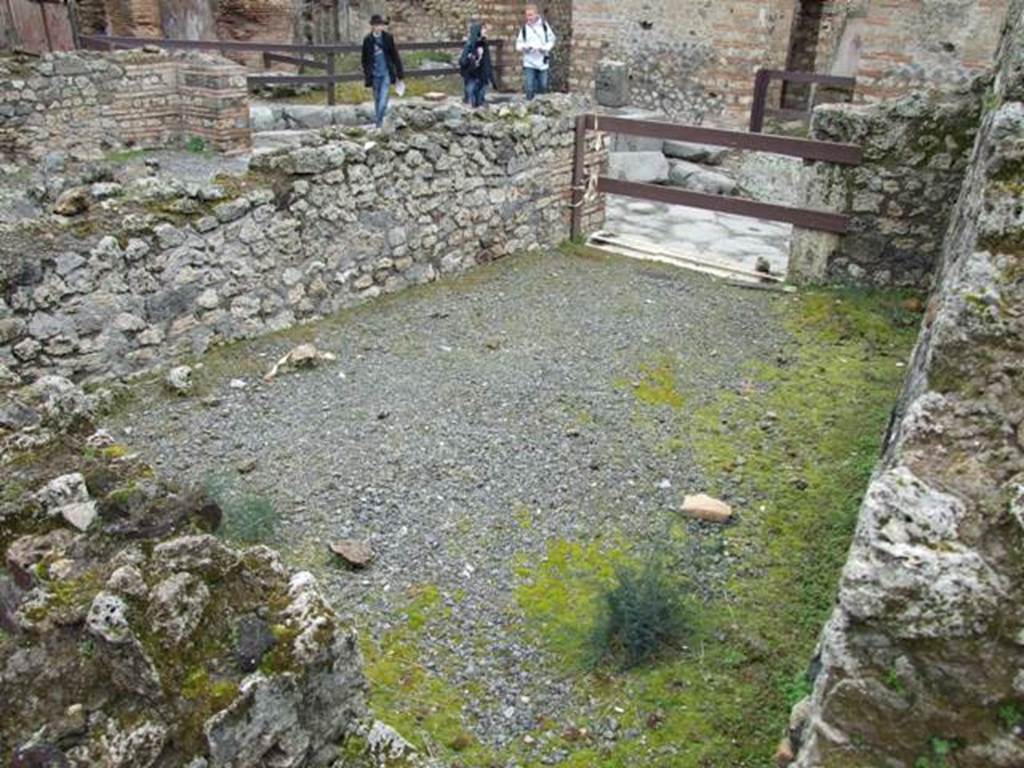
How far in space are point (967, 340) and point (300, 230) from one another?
535 centimetres

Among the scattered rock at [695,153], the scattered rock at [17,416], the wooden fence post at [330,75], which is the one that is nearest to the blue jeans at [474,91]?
the wooden fence post at [330,75]

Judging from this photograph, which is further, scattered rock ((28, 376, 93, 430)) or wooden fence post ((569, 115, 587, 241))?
wooden fence post ((569, 115, 587, 241))

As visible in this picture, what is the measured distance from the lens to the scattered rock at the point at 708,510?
15.9 ft

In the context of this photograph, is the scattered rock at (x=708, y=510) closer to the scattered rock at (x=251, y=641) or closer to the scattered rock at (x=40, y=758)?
the scattered rock at (x=251, y=641)

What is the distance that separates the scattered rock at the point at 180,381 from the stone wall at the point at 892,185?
18.3ft

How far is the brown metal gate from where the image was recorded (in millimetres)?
13867

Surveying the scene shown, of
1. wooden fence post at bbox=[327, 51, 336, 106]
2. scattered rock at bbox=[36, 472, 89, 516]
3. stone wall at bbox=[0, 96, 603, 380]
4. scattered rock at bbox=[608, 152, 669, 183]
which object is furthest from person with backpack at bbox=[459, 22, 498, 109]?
scattered rock at bbox=[36, 472, 89, 516]

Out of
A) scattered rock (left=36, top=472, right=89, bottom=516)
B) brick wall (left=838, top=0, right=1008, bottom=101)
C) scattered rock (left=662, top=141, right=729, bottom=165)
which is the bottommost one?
scattered rock (left=662, top=141, right=729, bottom=165)

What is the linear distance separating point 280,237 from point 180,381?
1486mm

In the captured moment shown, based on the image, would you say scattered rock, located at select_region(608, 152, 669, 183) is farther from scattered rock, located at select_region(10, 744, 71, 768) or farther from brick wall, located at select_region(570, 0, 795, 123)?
scattered rock, located at select_region(10, 744, 71, 768)

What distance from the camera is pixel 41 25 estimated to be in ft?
46.4

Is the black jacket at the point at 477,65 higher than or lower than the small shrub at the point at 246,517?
higher

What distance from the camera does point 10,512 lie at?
2.59 meters

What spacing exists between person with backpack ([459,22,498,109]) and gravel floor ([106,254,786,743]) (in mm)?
6580
